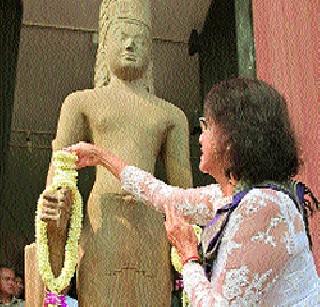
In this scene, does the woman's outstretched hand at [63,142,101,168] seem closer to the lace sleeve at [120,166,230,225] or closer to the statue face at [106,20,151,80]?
the lace sleeve at [120,166,230,225]

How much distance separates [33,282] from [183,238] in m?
0.82

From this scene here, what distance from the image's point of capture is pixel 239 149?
122cm

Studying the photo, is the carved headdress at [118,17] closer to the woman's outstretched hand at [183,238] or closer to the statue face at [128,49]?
the statue face at [128,49]

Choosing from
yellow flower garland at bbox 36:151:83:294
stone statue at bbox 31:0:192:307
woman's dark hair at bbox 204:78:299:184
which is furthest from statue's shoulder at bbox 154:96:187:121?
woman's dark hair at bbox 204:78:299:184

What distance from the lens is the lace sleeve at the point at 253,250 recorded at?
3.66 feet

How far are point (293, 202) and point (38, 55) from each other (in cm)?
412

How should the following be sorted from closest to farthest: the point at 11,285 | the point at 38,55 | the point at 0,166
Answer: the point at 11,285
the point at 0,166
the point at 38,55

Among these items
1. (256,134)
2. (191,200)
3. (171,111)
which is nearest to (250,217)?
(256,134)

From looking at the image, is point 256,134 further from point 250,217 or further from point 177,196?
point 177,196

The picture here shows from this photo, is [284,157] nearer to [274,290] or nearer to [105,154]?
[274,290]

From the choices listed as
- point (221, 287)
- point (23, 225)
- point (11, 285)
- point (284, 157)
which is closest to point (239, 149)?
point (284, 157)

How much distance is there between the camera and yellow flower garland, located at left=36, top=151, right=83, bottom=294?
185 cm

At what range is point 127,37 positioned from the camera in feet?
7.45

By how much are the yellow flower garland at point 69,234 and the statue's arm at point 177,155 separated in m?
0.36
